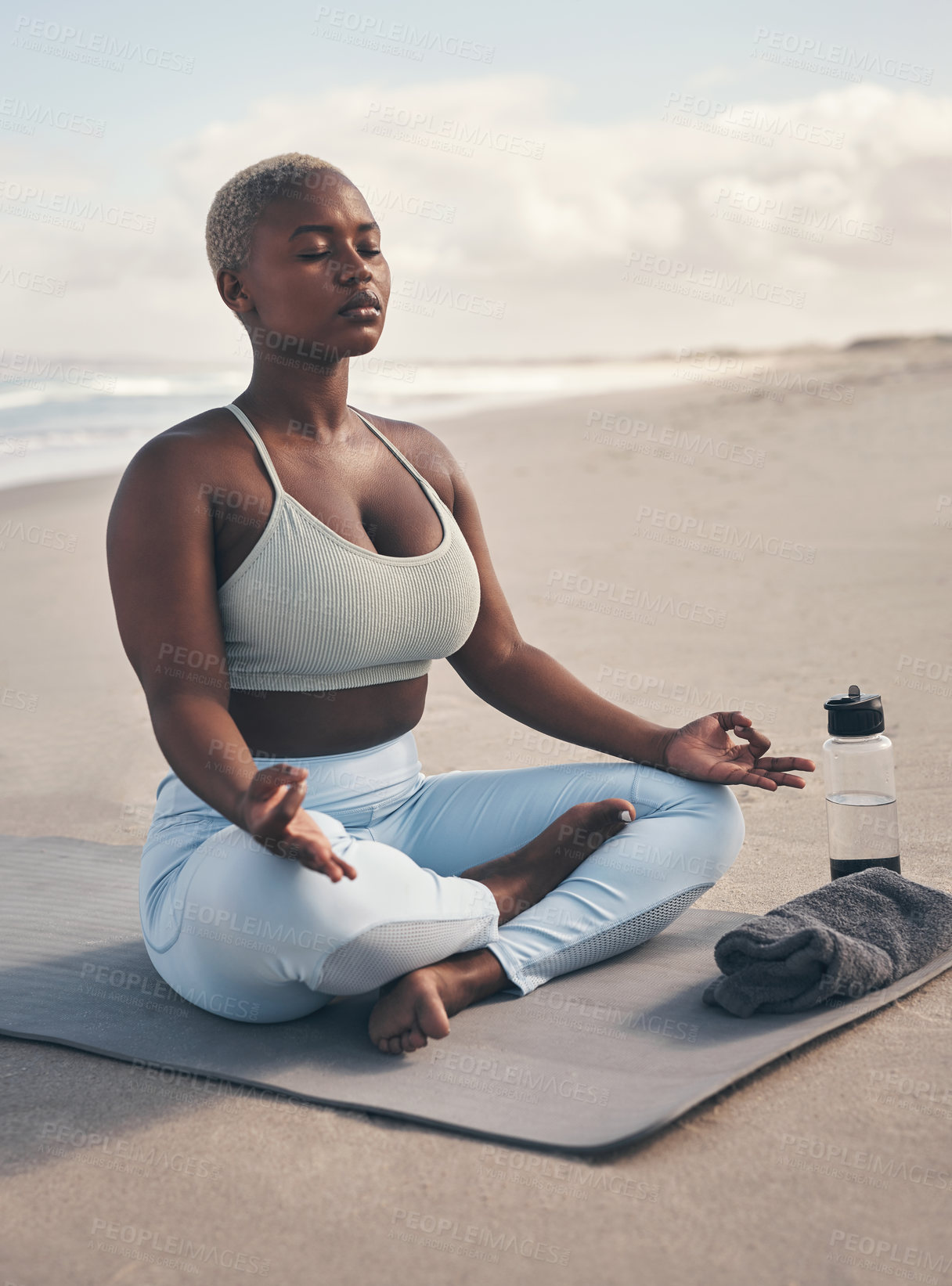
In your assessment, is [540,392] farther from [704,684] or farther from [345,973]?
[345,973]

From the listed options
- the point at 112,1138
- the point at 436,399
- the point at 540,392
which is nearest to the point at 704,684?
the point at 112,1138

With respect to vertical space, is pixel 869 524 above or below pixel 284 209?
below

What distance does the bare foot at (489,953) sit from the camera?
218cm

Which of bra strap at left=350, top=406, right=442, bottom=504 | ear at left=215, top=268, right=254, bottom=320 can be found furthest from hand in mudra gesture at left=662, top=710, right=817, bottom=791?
ear at left=215, top=268, right=254, bottom=320

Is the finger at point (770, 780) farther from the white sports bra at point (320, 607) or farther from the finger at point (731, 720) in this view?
the white sports bra at point (320, 607)

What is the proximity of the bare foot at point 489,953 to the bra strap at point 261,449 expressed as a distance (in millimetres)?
877

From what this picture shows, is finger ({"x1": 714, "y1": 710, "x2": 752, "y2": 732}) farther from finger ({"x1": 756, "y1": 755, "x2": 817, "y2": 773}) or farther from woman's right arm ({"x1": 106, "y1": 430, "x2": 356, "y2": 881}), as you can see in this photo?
woman's right arm ({"x1": 106, "y1": 430, "x2": 356, "y2": 881})

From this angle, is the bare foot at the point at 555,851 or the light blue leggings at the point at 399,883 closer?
the light blue leggings at the point at 399,883

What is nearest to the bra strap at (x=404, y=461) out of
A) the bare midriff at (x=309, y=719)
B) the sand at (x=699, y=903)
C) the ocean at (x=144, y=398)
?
the bare midriff at (x=309, y=719)

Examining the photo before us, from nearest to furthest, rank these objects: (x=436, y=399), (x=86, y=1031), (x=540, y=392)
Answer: (x=86, y=1031)
(x=436, y=399)
(x=540, y=392)

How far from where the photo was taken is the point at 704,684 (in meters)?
5.18

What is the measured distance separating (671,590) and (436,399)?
16.9 m

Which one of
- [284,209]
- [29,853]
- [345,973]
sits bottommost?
[29,853]

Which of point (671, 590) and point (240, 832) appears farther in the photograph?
point (671, 590)
